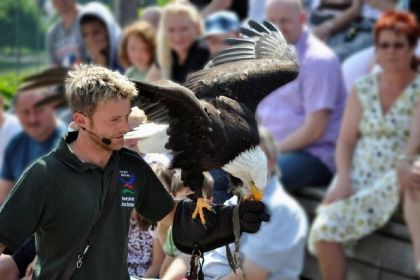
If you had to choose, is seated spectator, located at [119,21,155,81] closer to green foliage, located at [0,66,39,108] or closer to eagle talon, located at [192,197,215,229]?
green foliage, located at [0,66,39,108]

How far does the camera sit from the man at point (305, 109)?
6621 mm

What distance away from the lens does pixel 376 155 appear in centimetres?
612

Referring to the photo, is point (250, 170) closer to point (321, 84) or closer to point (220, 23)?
point (321, 84)

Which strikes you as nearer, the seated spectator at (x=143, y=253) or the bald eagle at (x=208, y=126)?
the bald eagle at (x=208, y=126)

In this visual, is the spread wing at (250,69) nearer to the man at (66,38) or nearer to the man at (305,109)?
the man at (305,109)

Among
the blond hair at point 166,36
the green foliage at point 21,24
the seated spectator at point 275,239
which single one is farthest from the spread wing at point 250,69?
the green foliage at point 21,24

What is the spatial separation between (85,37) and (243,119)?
166 inches

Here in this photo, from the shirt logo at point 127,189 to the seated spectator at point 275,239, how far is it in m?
2.46

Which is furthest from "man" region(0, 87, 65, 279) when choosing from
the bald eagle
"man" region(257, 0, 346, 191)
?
the bald eagle

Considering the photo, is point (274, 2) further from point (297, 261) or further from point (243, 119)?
point (243, 119)

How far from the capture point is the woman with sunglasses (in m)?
6.04

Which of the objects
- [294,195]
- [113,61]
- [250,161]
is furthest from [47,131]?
[250,161]

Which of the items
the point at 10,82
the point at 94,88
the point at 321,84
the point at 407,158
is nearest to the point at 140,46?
the point at 321,84

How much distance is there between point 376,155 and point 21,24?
4.93m
